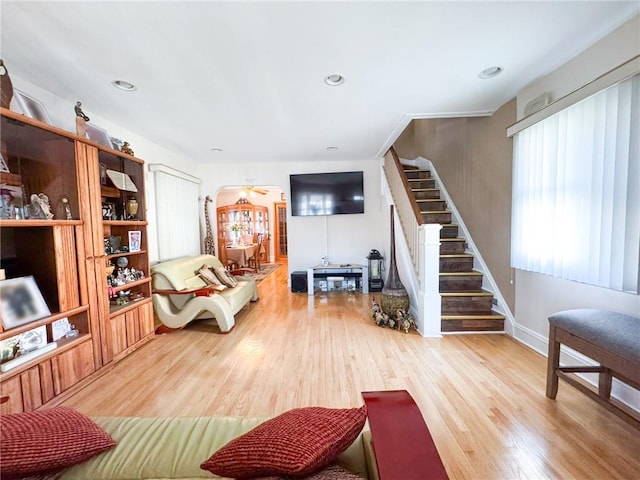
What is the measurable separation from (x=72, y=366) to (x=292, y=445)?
7.55 ft

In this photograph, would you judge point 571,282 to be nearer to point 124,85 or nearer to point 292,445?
point 292,445

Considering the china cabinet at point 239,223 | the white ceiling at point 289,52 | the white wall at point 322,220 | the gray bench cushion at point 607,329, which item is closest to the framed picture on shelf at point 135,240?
the white ceiling at point 289,52

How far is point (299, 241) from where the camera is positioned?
5.46 metres

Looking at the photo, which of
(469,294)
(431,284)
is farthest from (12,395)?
(469,294)

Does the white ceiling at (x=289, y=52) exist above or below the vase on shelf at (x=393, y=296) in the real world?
above

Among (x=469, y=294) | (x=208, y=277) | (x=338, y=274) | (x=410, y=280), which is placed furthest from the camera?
(x=338, y=274)

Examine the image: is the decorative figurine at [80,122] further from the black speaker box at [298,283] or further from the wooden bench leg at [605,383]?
the wooden bench leg at [605,383]

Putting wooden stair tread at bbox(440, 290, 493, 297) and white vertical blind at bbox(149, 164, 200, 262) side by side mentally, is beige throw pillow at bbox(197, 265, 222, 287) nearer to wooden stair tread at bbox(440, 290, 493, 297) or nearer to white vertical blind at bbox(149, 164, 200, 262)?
white vertical blind at bbox(149, 164, 200, 262)

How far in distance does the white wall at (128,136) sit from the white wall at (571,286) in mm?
4191

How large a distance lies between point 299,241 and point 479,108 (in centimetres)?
366

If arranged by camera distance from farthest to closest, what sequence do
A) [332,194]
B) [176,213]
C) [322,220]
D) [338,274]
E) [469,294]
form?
[322,220] → [332,194] → [338,274] → [176,213] → [469,294]

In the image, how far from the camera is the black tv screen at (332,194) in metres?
5.21

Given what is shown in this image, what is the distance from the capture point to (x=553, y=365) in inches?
72.1

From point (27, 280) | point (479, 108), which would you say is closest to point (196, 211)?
point (27, 280)
